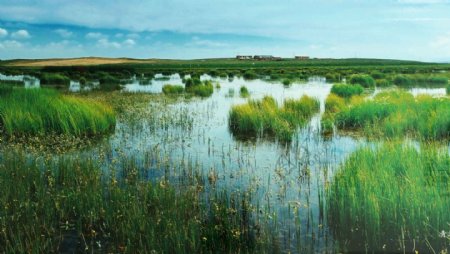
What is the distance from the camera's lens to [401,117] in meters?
17.2

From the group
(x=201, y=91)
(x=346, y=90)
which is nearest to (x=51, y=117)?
(x=201, y=91)

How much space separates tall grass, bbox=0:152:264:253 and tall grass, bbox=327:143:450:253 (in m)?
1.75

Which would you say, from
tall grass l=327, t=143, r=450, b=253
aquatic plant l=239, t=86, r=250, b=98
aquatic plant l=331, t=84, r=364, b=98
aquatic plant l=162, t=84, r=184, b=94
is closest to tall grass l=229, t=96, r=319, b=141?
tall grass l=327, t=143, r=450, b=253

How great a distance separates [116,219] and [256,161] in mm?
5888

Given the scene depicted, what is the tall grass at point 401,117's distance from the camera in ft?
52.2

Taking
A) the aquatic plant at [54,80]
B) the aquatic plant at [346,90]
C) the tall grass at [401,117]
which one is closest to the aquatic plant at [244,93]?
the aquatic plant at [346,90]

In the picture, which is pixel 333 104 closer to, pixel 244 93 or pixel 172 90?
pixel 244 93

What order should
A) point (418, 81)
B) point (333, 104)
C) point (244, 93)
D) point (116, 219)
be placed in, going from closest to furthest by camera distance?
point (116, 219) < point (333, 104) < point (244, 93) < point (418, 81)

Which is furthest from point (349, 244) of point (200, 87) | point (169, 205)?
point (200, 87)

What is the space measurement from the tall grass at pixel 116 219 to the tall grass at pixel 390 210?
1.75 meters

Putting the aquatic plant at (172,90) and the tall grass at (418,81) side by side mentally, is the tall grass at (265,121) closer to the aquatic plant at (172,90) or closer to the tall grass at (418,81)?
the aquatic plant at (172,90)

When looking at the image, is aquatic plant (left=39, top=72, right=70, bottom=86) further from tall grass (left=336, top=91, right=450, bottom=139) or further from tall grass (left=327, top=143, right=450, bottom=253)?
tall grass (left=327, top=143, right=450, bottom=253)

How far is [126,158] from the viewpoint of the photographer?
1219cm

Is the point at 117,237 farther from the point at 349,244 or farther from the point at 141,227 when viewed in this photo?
the point at 349,244
